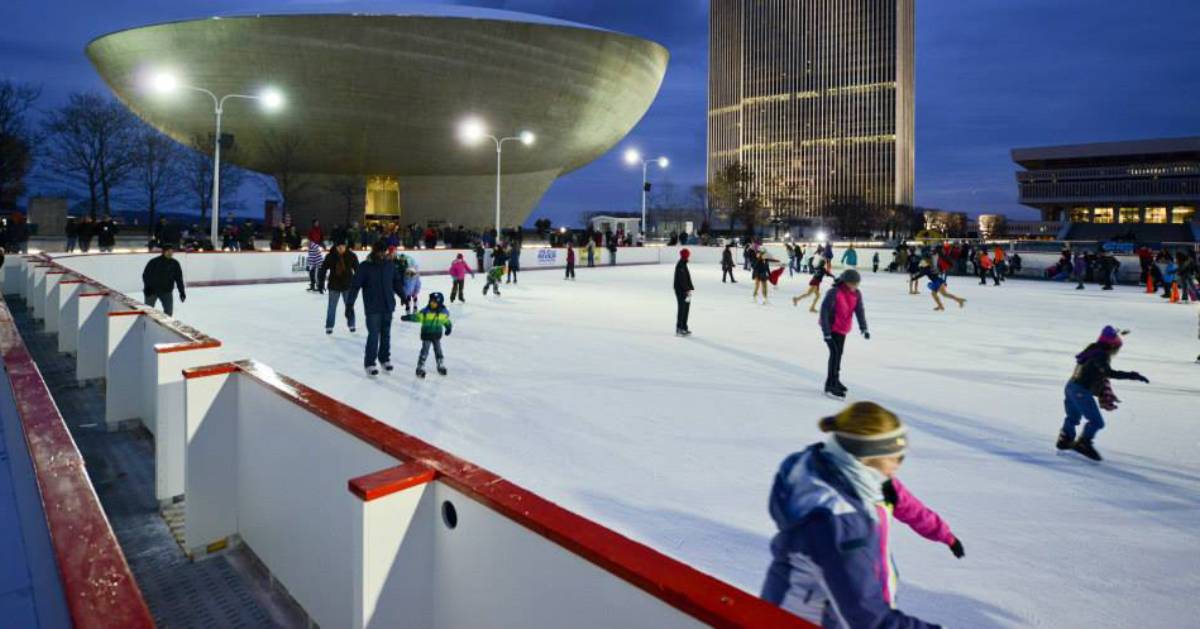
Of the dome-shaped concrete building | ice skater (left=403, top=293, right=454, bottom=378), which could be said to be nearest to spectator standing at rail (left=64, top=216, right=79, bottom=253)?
ice skater (left=403, top=293, right=454, bottom=378)

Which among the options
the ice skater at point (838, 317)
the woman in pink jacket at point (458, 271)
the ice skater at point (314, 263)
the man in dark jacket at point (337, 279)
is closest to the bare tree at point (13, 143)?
the ice skater at point (314, 263)

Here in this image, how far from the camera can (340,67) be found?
47906 millimetres

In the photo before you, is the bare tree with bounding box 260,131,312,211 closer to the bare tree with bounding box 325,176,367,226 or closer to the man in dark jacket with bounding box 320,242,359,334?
the bare tree with bounding box 325,176,367,226

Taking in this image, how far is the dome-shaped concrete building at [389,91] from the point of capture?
47375 millimetres

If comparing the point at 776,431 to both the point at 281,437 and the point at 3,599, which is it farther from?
the point at 3,599

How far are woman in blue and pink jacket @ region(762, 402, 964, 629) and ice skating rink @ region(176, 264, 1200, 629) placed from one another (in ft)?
5.87

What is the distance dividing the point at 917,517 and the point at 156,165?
62.3m

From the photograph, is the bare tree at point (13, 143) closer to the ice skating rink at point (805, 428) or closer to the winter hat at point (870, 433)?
the ice skating rink at point (805, 428)

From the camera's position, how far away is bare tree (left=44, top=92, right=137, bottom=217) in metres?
43.7

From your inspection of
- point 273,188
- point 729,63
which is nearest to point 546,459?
point 273,188

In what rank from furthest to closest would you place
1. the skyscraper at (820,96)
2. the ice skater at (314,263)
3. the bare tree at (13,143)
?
the skyscraper at (820,96) → the bare tree at (13,143) → the ice skater at (314,263)

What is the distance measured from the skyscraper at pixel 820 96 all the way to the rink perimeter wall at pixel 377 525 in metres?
121

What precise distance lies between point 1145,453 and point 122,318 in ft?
28.3

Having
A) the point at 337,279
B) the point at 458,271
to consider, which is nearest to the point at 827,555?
the point at 337,279
